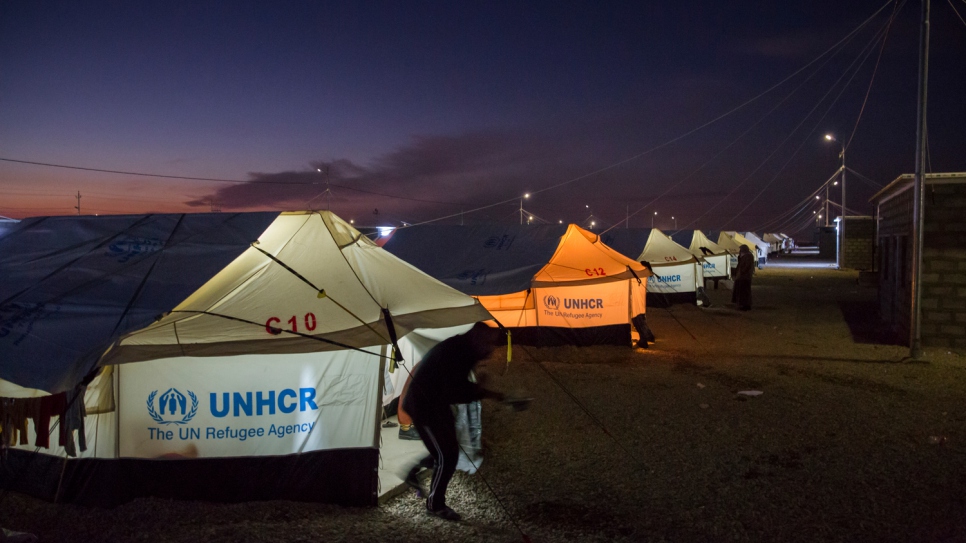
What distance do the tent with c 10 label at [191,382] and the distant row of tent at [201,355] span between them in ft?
0.04

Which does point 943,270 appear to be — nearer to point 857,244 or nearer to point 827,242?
point 857,244

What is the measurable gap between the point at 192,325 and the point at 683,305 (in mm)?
17679

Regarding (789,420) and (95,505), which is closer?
(95,505)

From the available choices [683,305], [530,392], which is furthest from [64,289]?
[683,305]

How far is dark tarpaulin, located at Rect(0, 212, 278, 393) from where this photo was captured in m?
4.44

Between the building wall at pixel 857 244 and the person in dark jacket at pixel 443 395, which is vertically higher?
the building wall at pixel 857 244

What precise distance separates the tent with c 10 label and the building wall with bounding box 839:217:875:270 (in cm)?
4117

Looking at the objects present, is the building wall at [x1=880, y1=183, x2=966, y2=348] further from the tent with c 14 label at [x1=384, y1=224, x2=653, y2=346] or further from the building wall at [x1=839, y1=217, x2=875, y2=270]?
the building wall at [x1=839, y1=217, x2=875, y2=270]

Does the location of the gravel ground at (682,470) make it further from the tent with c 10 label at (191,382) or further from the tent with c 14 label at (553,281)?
the tent with c 14 label at (553,281)

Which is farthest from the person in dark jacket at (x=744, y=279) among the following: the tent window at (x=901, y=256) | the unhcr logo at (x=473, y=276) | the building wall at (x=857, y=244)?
the building wall at (x=857, y=244)

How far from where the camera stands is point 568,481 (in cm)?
547

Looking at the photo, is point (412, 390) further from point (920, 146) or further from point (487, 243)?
point (920, 146)

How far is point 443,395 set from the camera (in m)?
4.58

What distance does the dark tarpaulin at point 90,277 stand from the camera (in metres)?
4.44
